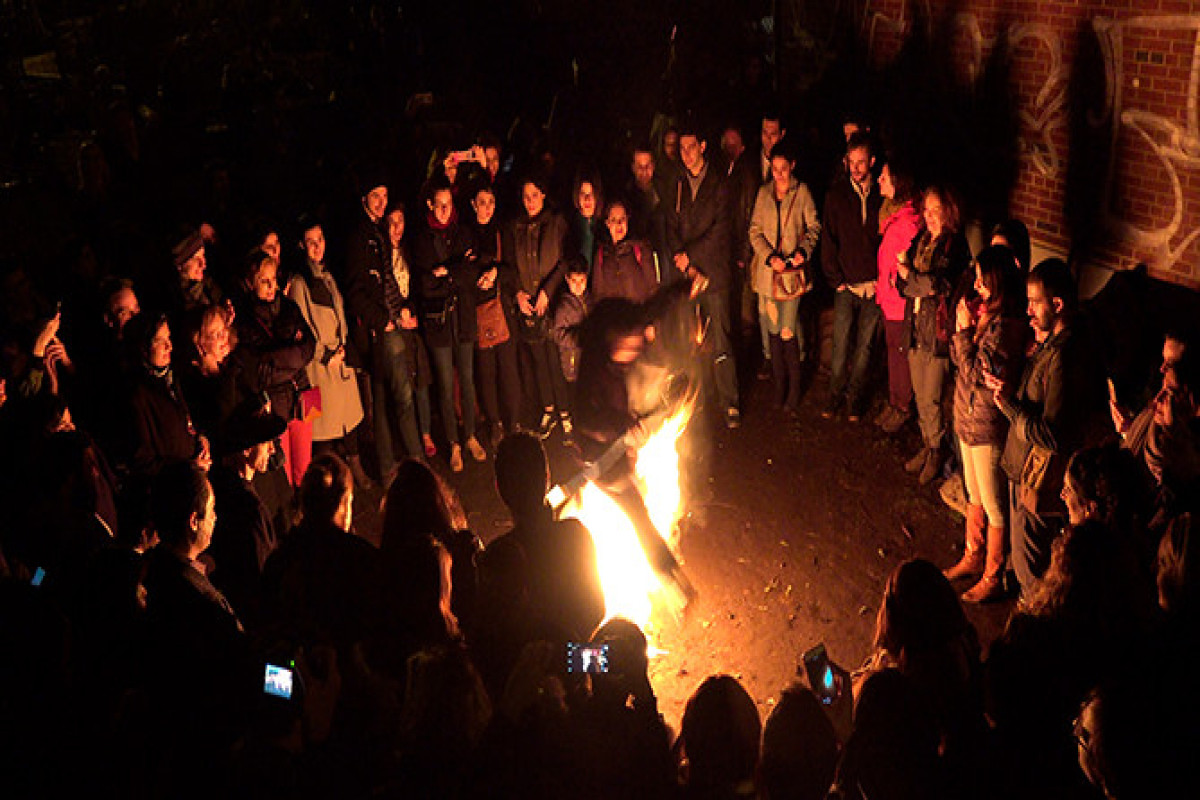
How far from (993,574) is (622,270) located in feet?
12.0

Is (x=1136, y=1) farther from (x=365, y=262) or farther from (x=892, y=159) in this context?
(x=365, y=262)

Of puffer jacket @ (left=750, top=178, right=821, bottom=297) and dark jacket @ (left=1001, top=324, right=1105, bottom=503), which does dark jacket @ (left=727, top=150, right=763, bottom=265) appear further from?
dark jacket @ (left=1001, top=324, right=1105, bottom=503)

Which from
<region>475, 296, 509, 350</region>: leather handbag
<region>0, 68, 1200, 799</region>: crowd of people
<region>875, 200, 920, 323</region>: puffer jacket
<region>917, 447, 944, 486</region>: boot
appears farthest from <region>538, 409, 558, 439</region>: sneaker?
<region>917, 447, 944, 486</region>: boot

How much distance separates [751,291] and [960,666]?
6.50 metres

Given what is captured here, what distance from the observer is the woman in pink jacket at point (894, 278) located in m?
8.65

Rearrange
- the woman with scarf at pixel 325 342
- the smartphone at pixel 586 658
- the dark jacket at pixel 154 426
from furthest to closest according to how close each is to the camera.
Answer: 1. the woman with scarf at pixel 325 342
2. the dark jacket at pixel 154 426
3. the smartphone at pixel 586 658

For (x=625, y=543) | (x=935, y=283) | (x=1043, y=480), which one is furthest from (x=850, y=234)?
(x=625, y=543)

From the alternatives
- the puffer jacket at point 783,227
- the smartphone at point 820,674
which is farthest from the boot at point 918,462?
the smartphone at point 820,674

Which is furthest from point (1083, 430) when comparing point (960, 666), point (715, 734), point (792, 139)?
point (792, 139)

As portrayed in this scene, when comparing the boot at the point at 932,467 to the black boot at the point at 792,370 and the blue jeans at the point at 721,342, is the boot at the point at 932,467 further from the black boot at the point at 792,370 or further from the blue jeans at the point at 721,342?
the blue jeans at the point at 721,342

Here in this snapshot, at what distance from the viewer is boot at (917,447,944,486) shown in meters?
8.41

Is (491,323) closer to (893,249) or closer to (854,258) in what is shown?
(854,258)

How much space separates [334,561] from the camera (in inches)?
200

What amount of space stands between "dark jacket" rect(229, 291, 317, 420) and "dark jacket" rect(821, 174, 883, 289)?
4353 millimetres
